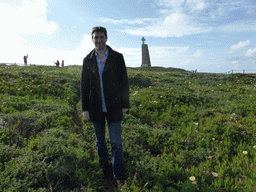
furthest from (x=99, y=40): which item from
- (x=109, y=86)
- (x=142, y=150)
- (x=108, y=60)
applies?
(x=142, y=150)

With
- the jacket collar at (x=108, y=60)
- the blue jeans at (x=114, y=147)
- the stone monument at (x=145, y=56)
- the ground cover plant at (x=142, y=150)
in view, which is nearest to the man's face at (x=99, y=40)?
the jacket collar at (x=108, y=60)

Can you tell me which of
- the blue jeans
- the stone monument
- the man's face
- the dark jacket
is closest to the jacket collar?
the dark jacket

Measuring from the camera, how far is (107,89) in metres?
3.43

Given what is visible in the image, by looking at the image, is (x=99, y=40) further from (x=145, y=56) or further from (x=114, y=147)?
(x=145, y=56)

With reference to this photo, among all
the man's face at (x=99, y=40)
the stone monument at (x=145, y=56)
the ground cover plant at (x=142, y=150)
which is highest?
the stone monument at (x=145, y=56)

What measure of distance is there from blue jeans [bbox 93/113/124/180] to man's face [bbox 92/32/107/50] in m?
1.60

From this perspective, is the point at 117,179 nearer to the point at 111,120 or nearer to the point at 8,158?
the point at 111,120

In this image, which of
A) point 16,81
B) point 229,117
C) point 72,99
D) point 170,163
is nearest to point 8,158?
point 170,163

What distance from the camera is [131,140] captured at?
5074mm

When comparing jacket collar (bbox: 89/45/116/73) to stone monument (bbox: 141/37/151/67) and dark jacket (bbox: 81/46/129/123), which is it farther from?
stone monument (bbox: 141/37/151/67)

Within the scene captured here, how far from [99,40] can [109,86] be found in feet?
3.12

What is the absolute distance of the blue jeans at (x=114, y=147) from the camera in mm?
→ 3478

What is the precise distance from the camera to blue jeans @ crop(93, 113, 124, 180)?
11.4 feet

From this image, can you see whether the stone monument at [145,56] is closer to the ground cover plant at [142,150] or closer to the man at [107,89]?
the ground cover plant at [142,150]
